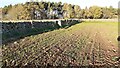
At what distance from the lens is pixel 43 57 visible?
10695 millimetres

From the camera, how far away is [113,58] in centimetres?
1095

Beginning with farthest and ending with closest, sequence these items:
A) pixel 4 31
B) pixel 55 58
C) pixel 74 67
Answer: pixel 4 31 → pixel 55 58 → pixel 74 67

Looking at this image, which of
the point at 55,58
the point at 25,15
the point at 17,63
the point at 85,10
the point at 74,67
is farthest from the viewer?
the point at 85,10

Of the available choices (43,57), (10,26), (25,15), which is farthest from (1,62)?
(25,15)

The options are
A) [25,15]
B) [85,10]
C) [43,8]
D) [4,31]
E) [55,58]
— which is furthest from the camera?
[85,10]

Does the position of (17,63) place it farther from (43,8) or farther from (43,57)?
(43,8)

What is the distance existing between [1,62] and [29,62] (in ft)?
3.52

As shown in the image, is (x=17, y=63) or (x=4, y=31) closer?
(x=17, y=63)

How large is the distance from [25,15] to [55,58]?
62.3m

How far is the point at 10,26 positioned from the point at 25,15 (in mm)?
49351

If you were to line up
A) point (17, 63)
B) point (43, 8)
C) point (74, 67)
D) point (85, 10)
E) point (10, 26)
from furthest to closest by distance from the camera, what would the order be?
point (85, 10) < point (43, 8) < point (10, 26) < point (17, 63) < point (74, 67)

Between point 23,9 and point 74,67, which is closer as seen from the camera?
point 74,67

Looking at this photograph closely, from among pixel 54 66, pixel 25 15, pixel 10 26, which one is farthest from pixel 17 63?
pixel 25 15

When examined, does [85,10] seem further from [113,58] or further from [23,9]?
[113,58]
